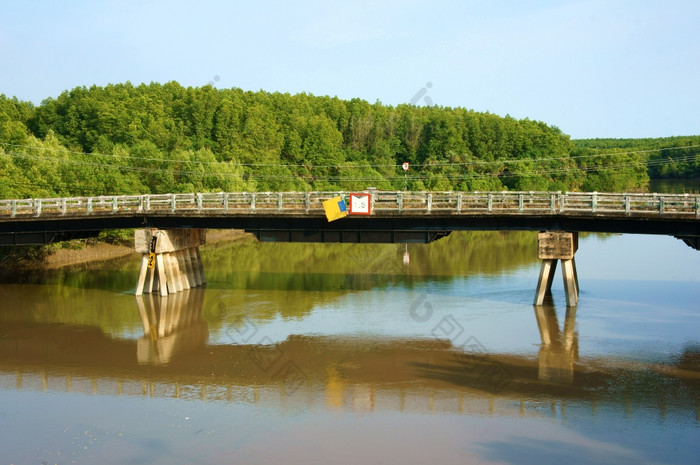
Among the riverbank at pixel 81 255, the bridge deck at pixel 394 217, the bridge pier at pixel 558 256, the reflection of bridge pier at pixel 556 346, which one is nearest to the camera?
the reflection of bridge pier at pixel 556 346

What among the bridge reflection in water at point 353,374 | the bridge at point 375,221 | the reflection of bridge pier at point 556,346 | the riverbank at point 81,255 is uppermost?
the bridge at point 375,221

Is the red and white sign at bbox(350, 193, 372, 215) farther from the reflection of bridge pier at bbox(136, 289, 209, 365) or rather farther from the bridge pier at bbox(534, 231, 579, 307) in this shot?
the reflection of bridge pier at bbox(136, 289, 209, 365)

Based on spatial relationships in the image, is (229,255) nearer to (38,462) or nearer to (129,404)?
(129,404)

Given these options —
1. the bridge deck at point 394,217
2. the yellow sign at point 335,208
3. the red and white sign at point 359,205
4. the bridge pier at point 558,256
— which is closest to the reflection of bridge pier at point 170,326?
the bridge deck at point 394,217

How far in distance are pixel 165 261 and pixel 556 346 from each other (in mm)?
26031

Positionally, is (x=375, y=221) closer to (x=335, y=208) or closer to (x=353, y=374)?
(x=335, y=208)

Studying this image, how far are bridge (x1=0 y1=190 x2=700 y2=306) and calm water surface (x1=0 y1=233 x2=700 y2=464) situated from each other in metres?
3.00

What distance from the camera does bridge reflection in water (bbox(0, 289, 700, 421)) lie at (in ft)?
86.2

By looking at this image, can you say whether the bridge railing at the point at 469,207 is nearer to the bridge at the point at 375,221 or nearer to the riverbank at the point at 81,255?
the bridge at the point at 375,221

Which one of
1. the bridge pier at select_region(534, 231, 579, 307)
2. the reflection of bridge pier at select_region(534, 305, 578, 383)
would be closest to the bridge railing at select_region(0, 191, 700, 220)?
the bridge pier at select_region(534, 231, 579, 307)

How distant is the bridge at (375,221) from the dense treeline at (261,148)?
704 inches

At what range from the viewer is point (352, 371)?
30.3 meters

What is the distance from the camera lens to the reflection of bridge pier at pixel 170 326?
34.2 meters

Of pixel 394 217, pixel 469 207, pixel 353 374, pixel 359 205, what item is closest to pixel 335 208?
pixel 359 205
